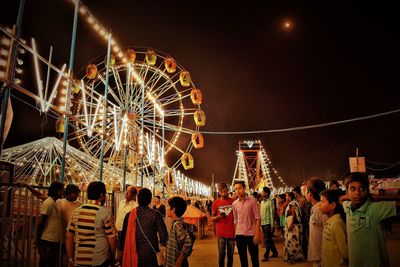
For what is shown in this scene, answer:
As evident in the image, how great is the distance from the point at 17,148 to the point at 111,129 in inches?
298

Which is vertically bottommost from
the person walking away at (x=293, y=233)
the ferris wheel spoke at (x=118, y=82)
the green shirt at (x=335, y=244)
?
the person walking away at (x=293, y=233)

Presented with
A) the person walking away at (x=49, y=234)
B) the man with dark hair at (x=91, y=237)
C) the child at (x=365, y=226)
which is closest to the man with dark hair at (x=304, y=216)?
the child at (x=365, y=226)

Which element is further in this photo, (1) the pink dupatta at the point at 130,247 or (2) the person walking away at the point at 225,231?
(2) the person walking away at the point at 225,231

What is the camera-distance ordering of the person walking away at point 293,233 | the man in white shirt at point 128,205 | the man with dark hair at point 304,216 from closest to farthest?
1. the man in white shirt at point 128,205
2. the person walking away at point 293,233
3. the man with dark hair at point 304,216

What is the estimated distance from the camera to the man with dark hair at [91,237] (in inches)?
138

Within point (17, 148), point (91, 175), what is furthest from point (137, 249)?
point (17, 148)

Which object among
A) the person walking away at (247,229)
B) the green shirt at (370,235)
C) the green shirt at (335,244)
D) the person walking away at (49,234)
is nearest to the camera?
the green shirt at (370,235)

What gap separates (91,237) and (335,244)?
258 cm

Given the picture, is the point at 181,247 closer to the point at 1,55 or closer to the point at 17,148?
the point at 1,55

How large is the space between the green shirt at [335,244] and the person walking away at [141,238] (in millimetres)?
1717

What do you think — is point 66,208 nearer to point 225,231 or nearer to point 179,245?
point 179,245

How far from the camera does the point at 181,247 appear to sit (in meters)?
3.54

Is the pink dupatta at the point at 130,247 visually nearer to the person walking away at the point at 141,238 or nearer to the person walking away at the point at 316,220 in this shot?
the person walking away at the point at 141,238

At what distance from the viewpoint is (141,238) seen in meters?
3.55
